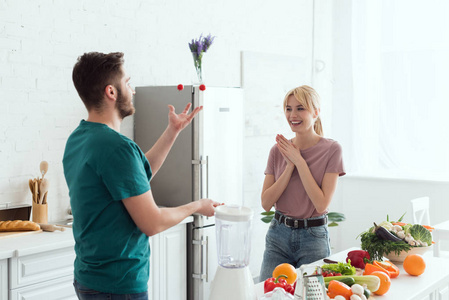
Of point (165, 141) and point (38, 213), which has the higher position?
point (165, 141)

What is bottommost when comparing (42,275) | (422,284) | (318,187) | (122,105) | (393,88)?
(42,275)

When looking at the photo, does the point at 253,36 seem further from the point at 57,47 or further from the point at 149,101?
the point at 57,47

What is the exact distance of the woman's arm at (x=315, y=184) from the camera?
2801 millimetres

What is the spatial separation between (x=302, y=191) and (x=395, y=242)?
54 centimetres

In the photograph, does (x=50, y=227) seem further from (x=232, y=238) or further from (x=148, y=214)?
(x=148, y=214)

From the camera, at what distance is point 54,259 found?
291 cm

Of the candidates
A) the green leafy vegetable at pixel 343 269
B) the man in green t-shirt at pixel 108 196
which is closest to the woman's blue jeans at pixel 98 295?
the man in green t-shirt at pixel 108 196

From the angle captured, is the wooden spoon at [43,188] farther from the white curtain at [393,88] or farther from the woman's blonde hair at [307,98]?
the white curtain at [393,88]

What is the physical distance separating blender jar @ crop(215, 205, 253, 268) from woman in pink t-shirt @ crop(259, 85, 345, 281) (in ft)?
2.39

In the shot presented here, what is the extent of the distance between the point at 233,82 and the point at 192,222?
1515 millimetres

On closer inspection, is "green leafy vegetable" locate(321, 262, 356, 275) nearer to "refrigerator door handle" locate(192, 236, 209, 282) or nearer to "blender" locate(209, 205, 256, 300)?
"blender" locate(209, 205, 256, 300)

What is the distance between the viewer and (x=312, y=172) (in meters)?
2.90

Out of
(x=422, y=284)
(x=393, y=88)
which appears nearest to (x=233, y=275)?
(x=422, y=284)

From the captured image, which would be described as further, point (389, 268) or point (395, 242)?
point (395, 242)
